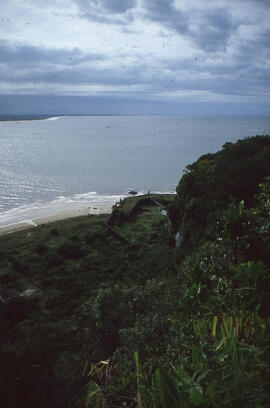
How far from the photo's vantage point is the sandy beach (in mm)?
34828

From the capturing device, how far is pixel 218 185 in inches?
669

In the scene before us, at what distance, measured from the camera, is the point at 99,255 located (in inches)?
950

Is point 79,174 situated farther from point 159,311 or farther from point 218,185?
point 159,311

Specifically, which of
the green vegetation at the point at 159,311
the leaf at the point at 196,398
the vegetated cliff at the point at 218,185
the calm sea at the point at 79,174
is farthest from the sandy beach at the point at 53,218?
the leaf at the point at 196,398

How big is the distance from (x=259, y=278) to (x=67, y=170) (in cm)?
6776

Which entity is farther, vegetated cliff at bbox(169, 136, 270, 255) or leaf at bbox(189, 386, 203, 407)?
vegetated cliff at bbox(169, 136, 270, 255)

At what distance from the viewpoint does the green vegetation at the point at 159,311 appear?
10.1ft

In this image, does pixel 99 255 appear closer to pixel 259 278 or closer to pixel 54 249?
pixel 54 249

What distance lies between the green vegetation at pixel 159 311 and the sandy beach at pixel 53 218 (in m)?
7.07

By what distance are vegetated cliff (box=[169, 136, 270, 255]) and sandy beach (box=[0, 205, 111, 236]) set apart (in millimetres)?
21578

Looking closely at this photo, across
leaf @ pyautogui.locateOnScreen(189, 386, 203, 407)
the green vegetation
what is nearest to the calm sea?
the green vegetation

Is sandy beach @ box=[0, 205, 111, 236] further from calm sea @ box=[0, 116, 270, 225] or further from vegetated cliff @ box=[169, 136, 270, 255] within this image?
vegetated cliff @ box=[169, 136, 270, 255]

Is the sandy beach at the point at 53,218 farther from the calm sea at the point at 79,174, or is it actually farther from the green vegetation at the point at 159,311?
the green vegetation at the point at 159,311

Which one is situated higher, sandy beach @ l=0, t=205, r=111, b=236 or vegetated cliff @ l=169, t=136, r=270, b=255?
vegetated cliff @ l=169, t=136, r=270, b=255
